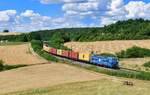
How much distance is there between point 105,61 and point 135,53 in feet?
94.6

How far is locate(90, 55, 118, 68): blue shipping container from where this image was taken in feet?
235

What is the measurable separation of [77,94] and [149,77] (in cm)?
1890

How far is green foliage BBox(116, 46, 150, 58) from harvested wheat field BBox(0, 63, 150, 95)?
38739 mm

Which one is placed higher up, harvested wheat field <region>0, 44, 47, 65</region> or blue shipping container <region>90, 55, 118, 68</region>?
blue shipping container <region>90, 55, 118, 68</region>

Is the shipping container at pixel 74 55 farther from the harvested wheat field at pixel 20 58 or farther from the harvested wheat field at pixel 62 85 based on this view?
the harvested wheat field at pixel 62 85

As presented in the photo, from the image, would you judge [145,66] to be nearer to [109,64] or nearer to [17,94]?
[109,64]

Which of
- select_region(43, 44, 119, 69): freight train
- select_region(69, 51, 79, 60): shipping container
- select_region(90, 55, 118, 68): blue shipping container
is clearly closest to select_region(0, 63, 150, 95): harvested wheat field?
select_region(90, 55, 118, 68): blue shipping container

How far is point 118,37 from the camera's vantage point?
139m

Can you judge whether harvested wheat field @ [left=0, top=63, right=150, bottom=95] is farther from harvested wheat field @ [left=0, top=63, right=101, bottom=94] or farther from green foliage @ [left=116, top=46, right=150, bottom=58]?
green foliage @ [left=116, top=46, right=150, bottom=58]

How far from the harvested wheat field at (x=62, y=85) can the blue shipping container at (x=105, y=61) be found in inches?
381

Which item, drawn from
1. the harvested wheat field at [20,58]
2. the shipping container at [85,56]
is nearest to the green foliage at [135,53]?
the shipping container at [85,56]

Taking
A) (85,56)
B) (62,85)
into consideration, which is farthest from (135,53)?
(62,85)

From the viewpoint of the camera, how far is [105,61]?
7431cm

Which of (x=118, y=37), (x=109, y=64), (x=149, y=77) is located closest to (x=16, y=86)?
(x=149, y=77)
